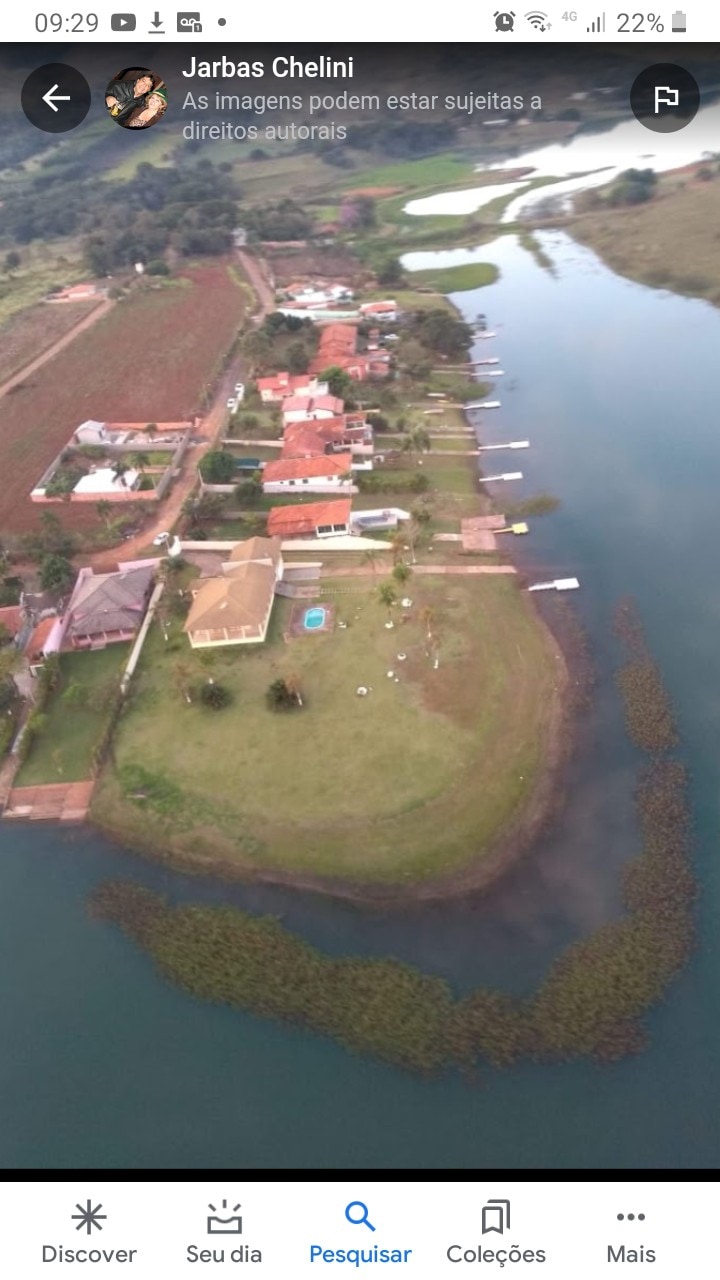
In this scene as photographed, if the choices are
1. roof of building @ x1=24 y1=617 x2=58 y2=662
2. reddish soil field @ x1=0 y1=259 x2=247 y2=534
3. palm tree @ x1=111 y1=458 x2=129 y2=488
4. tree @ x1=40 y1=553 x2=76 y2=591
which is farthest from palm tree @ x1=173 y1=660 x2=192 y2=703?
palm tree @ x1=111 y1=458 x2=129 y2=488

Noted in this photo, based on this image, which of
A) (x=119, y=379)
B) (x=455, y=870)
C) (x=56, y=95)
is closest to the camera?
(x=56, y=95)

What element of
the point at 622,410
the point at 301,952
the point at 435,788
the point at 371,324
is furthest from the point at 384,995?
the point at 371,324

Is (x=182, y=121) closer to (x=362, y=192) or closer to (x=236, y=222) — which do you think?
(x=236, y=222)

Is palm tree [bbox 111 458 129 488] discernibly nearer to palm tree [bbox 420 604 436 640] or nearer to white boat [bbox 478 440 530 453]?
palm tree [bbox 420 604 436 640]

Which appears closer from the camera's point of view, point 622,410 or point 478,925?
point 478,925

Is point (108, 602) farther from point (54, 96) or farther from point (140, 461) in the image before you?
point (54, 96)

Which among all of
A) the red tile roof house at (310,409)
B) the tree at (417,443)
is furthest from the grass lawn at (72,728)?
the red tile roof house at (310,409)
